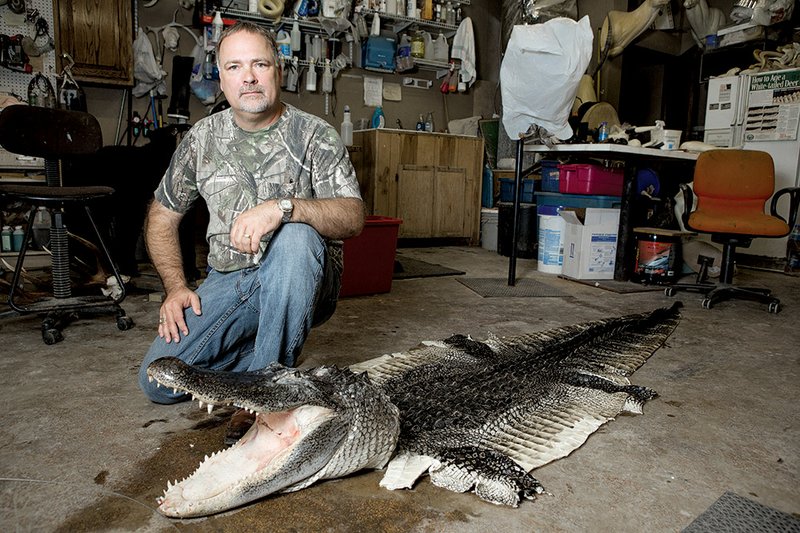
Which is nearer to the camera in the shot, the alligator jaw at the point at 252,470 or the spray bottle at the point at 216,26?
the alligator jaw at the point at 252,470

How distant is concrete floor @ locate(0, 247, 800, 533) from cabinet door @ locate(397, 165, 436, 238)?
3190 mm

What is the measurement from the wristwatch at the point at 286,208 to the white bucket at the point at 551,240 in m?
3.19

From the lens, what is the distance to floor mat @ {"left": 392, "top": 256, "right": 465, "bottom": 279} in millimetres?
4080

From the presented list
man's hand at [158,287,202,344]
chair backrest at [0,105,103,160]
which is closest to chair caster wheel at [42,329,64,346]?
chair backrest at [0,105,103,160]

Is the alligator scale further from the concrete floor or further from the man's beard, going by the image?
the man's beard

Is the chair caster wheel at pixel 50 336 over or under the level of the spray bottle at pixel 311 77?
under

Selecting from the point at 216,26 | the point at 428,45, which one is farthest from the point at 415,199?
the point at 216,26

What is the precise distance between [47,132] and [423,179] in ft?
12.3

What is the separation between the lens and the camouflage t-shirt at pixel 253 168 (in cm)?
166

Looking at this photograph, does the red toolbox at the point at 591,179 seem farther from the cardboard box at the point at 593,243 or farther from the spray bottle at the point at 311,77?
the spray bottle at the point at 311,77

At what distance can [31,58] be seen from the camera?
14.4 ft

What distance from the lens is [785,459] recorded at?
148 centimetres

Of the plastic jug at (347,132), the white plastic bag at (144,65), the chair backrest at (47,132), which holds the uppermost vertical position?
the white plastic bag at (144,65)

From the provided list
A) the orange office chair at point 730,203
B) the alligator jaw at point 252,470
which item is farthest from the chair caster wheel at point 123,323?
the orange office chair at point 730,203
